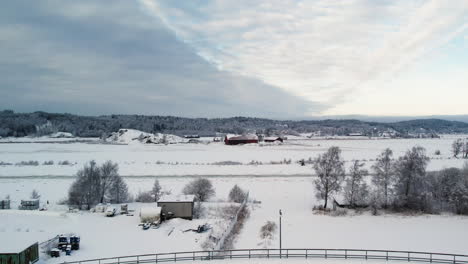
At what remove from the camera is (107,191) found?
41.7m

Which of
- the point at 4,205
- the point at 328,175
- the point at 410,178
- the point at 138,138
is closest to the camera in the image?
the point at 4,205

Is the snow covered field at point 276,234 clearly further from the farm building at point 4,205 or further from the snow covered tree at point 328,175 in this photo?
the farm building at point 4,205

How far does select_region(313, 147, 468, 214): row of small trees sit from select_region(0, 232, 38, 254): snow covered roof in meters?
28.2

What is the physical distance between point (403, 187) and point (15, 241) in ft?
126

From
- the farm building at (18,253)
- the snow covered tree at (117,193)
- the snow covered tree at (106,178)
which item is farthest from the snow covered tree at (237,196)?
the farm building at (18,253)

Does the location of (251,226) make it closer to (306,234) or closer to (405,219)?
(306,234)

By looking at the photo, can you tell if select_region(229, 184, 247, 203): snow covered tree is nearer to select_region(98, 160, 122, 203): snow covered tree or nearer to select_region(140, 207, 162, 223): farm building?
select_region(140, 207, 162, 223): farm building

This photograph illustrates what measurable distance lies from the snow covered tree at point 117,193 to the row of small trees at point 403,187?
2266 cm

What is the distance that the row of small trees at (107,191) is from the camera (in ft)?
126

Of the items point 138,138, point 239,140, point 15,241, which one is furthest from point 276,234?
point 138,138

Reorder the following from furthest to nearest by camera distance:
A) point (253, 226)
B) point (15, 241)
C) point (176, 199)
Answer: point (176, 199) → point (253, 226) → point (15, 241)

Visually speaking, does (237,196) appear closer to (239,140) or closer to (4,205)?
(4,205)

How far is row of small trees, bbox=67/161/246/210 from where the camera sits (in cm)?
3844

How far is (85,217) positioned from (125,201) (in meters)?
8.13
